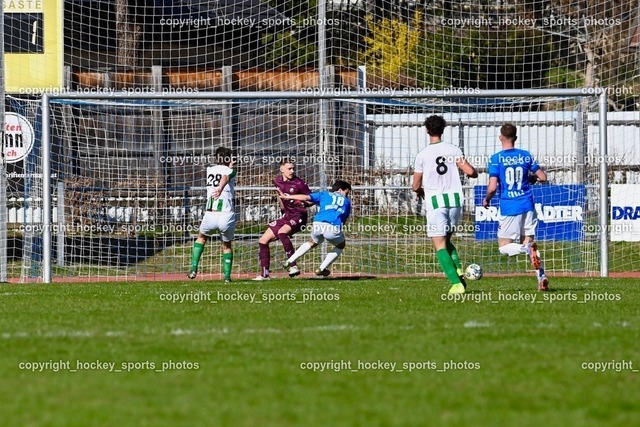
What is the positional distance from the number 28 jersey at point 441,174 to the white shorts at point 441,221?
59 mm

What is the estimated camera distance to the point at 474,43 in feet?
87.7

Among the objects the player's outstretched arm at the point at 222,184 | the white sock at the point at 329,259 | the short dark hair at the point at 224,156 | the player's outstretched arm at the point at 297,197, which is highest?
the short dark hair at the point at 224,156

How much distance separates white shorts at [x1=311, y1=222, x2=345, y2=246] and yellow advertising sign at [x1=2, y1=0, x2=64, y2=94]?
9232mm

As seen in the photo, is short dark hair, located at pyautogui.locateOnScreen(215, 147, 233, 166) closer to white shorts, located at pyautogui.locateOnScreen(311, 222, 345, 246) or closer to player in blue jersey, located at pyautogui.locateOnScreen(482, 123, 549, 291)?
white shorts, located at pyautogui.locateOnScreen(311, 222, 345, 246)

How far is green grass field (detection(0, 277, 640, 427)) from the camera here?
5.22m

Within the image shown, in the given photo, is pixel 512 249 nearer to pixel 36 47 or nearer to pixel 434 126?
pixel 434 126

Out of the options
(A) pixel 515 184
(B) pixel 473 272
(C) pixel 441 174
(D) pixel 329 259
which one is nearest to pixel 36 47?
(D) pixel 329 259

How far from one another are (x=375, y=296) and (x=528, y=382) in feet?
20.8

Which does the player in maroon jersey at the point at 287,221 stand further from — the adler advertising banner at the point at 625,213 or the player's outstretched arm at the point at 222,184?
the adler advertising banner at the point at 625,213

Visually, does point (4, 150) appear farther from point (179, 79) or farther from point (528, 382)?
point (528, 382)

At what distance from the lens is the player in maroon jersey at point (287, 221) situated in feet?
57.1

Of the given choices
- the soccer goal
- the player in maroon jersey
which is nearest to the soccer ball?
the player in maroon jersey

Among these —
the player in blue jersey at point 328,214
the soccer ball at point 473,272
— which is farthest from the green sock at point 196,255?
the soccer ball at point 473,272

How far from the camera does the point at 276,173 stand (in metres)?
21.9
